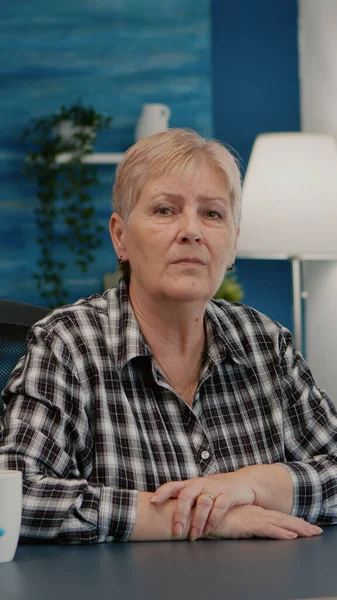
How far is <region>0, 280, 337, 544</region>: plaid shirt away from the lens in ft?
4.64

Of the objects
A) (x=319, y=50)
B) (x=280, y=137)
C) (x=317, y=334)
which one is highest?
(x=319, y=50)

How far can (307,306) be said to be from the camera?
Result: 4.19 m

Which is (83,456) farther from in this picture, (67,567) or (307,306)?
(307,306)

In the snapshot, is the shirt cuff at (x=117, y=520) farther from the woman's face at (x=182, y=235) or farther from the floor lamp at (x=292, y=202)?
the floor lamp at (x=292, y=202)

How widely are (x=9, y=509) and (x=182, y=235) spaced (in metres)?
0.60

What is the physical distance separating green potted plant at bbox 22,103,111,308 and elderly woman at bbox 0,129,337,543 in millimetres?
2282

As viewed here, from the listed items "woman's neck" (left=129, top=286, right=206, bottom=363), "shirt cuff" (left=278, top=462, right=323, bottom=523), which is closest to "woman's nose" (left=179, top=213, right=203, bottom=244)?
"woman's neck" (left=129, top=286, right=206, bottom=363)

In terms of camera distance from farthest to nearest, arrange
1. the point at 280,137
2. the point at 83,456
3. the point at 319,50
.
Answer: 1. the point at 319,50
2. the point at 280,137
3. the point at 83,456

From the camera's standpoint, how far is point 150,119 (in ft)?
13.1

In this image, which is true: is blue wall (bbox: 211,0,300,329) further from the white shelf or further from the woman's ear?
the woman's ear

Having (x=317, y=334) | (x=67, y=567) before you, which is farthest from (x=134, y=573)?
(x=317, y=334)

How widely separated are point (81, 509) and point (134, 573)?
268 mm

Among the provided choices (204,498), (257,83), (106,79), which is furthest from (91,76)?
(204,498)

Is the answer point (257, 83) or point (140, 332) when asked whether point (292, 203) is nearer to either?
point (257, 83)
